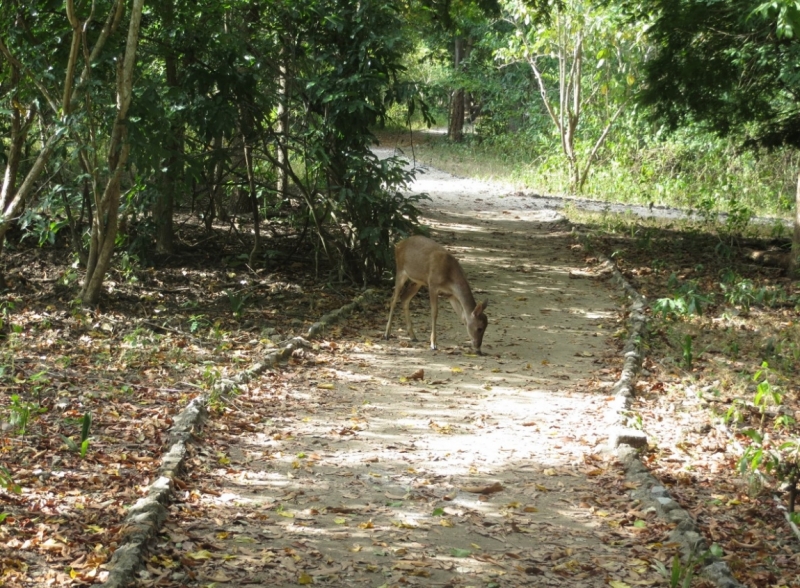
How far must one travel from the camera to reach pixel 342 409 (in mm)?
8633

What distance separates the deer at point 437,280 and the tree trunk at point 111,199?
356cm

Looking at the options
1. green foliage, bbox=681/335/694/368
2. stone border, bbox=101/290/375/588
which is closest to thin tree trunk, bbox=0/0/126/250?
stone border, bbox=101/290/375/588

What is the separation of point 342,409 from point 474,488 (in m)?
2.23

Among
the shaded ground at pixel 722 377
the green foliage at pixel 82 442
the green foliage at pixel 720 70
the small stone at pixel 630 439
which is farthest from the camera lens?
the green foliage at pixel 720 70

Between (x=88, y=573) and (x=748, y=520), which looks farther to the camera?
(x=748, y=520)

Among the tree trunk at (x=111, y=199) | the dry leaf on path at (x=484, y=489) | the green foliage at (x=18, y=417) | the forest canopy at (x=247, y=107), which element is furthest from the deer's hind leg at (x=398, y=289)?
the green foliage at (x=18, y=417)

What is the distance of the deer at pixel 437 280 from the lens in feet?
35.3

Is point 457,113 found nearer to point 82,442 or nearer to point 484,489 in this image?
point 484,489

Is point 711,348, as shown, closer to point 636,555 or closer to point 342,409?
point 342,409

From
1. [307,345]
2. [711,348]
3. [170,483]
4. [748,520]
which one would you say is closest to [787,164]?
[711,348]

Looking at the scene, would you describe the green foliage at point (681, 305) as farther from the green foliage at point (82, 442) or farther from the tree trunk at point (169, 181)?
the green foliage at point (82, 442)

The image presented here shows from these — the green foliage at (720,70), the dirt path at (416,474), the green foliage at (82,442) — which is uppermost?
the green foliage at (720,70)

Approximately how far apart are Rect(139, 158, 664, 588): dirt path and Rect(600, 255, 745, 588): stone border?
0.55ft

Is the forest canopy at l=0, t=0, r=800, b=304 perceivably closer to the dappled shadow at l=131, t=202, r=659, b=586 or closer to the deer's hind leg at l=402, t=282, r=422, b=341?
the deer's hind leg at l=402, t=282, r=422, b=341
